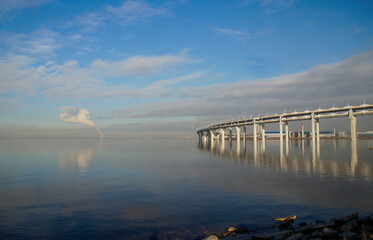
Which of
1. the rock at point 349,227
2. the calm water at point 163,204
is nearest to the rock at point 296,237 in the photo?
the rock at point 349,227

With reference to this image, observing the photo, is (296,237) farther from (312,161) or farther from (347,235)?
(312,161)

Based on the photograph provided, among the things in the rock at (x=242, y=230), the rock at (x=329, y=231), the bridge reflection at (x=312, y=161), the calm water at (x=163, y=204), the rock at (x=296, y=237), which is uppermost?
the rock at (x=329, y=231)

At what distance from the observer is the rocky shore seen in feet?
43.8

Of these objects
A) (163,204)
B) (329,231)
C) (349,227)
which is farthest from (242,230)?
(163,204)

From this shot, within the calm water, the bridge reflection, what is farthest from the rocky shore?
the bridge reflection

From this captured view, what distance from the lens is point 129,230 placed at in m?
16.4

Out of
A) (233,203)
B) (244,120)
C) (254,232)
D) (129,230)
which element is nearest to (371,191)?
(233,203)

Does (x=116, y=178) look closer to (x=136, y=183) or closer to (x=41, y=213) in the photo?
(x=136, y=183)

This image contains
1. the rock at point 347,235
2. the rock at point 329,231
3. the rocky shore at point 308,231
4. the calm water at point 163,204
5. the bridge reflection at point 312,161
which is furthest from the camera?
the bridge reflection at point 312,161

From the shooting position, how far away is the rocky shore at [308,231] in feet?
43.8

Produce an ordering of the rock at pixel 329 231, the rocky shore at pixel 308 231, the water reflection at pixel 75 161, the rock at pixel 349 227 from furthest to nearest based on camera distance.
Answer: the water reflection at pixel 75 161, the rock at pixel 349 227, the rock at pixel 329 231, the rocky shore at pixel 308 231

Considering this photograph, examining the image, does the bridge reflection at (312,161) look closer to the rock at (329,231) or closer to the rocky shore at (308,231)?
the rocky shore at (308,231)

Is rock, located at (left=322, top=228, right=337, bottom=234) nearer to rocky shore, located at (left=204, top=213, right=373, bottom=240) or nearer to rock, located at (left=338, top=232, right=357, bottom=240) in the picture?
rocky shore, located at (left=204, top=213, right=373, bottom=240)

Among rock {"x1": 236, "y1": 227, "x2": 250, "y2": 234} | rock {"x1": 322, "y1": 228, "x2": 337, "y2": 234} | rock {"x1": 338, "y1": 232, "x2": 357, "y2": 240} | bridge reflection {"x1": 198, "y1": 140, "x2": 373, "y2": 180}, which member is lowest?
bridge reflection {"x1": 198, "y1": 140, "x2": 373, "y2": 180}
